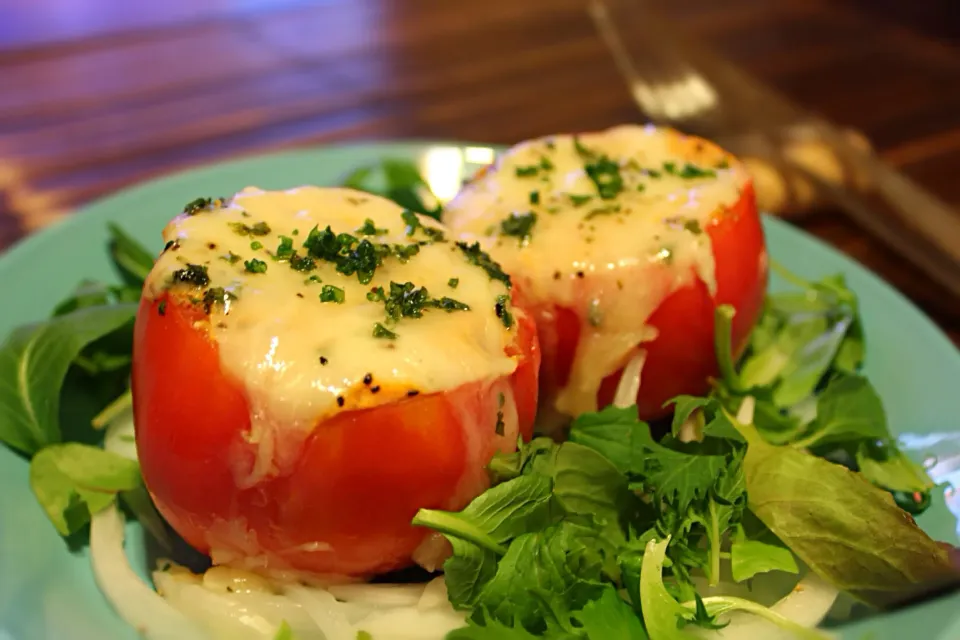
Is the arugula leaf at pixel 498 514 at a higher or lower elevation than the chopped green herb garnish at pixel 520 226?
lower

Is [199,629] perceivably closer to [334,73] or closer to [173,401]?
[173,401]

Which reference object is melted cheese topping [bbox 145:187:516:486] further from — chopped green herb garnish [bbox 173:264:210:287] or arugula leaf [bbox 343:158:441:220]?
arugula leaf [bbox 343:158:441:220]

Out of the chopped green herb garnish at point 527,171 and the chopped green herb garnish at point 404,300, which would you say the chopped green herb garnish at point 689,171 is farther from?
the chopped green herb garnish at point 404,300

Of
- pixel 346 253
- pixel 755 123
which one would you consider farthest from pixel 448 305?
pixel 755 123

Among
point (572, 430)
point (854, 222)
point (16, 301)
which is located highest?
point (16, 301)

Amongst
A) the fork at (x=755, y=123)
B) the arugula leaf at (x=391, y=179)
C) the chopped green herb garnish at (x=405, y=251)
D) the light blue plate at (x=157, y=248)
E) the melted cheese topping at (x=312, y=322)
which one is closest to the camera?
the melted cheese topping at (x=312, y=322)

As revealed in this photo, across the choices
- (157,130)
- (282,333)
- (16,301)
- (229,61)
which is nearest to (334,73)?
(229,61)

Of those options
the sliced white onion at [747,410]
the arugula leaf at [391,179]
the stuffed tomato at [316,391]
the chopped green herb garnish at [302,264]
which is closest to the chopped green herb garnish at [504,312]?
the stuffed tomato at [316,391]

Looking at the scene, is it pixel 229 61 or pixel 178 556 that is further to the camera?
pixel 229 61
